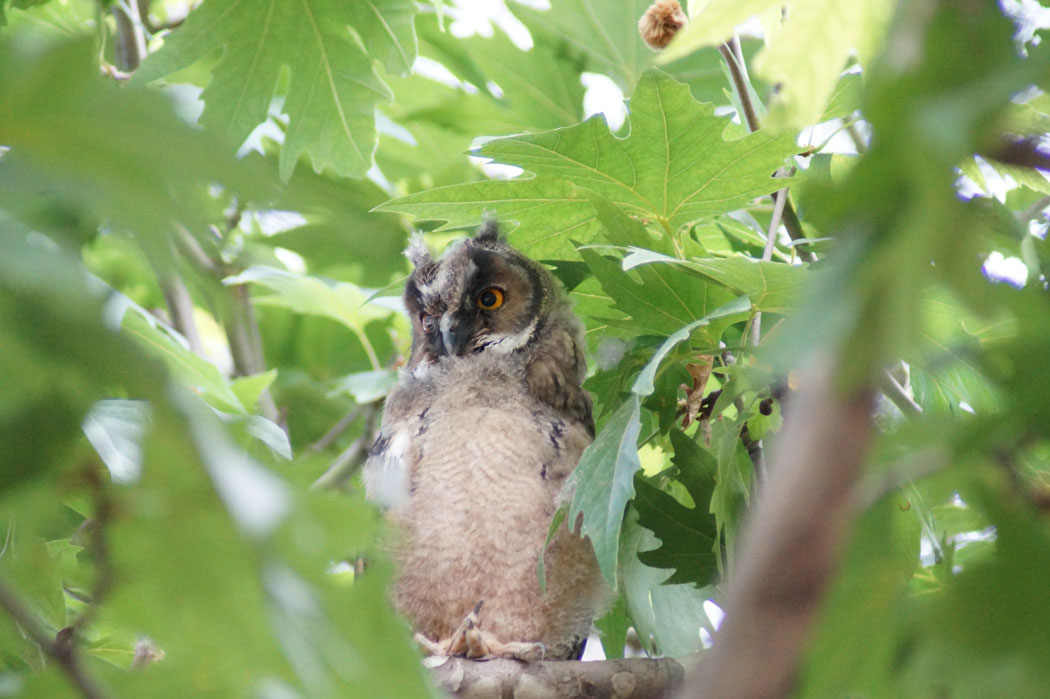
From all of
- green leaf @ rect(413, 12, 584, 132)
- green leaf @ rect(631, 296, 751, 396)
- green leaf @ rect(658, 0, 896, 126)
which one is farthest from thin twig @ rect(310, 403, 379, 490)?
green leaf @ rect(658, 0, 896, 126)

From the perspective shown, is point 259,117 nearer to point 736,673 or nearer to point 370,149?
point 370,149

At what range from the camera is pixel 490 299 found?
292cm

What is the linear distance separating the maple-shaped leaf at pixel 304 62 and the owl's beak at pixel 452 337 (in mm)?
526

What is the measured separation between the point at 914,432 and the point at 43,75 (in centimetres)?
61

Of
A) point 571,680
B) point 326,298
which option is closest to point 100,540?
point 571,680

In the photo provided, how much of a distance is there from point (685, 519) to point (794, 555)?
130 cm

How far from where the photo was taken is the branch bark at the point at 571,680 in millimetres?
1743

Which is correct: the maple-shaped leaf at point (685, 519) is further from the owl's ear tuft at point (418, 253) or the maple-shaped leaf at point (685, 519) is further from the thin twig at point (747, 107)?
the owl's ear tuft at point (418, 253)

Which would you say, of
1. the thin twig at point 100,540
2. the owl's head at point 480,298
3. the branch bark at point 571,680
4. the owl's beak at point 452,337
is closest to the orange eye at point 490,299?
the owl's head at point 480,298

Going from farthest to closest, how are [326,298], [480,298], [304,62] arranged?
[326,298], [480,298], [304,62]

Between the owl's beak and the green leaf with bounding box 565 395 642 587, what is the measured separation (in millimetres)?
1090

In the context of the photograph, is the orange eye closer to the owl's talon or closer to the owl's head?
the owl's head

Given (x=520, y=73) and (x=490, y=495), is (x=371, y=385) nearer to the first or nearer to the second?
(x=490, y=495)

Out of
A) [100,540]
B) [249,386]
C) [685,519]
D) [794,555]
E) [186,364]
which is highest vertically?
[794,555]
